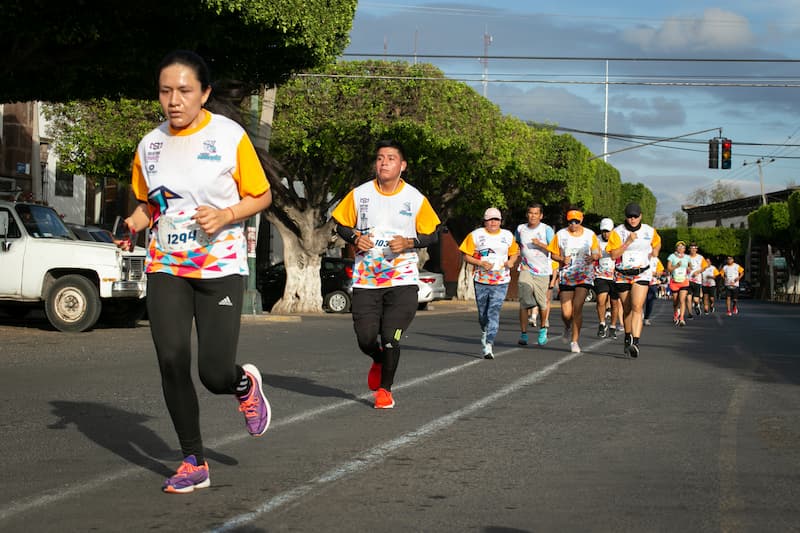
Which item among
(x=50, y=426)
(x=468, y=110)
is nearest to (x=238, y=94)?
(x=468, y=110)

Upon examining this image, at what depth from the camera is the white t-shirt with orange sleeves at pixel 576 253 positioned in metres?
16.3

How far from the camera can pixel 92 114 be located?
2994 cm

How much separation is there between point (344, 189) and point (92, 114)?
272 inches

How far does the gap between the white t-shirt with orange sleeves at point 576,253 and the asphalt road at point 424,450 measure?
2.90 m

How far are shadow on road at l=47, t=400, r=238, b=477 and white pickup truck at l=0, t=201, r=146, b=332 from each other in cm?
900

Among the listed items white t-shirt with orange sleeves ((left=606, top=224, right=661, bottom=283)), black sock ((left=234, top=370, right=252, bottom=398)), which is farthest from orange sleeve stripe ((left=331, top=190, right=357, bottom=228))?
white t-shirt with orange sleeves ((left=606, top=224, right=661, bottom=283))

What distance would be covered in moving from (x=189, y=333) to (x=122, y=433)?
229 cm

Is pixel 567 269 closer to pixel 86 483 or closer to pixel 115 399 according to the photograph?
pixel 115 399

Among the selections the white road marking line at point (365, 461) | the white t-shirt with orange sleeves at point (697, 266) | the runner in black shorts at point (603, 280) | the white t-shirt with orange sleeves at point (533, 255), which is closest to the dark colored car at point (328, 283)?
the white t-shirt with orange sleeves at point (697, 266)

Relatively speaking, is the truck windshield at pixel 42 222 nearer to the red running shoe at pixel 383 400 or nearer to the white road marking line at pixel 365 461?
the white road marking line at pixel 365 461

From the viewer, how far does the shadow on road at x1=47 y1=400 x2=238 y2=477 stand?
6.57 meters

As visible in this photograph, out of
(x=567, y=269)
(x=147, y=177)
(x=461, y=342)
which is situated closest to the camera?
(x=147, y=177)

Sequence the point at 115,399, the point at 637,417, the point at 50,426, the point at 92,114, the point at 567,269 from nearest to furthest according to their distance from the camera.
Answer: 1. the point at 50,426
2. the point at 637,417
3. the point at 115,399
4. the point at 567,269
5. the point at 92,114

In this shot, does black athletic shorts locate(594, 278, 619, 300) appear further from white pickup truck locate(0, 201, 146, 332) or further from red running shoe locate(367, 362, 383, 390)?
red running shoe locate(367, 362, 383, 390)
